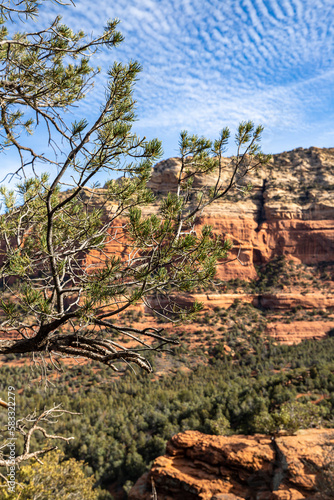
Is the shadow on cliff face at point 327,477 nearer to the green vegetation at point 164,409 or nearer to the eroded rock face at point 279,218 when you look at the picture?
the green vegetation at point 164,409

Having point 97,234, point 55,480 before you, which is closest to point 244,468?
point 55,480

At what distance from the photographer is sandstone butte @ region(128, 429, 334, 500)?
27.8 ft

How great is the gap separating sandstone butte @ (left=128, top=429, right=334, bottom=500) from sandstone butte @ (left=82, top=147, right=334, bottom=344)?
33358 millimetres

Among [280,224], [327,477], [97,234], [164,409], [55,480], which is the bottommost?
[164,409]

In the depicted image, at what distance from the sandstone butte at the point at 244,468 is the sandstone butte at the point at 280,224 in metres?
33.4

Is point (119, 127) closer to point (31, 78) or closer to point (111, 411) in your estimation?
point (31, 78)

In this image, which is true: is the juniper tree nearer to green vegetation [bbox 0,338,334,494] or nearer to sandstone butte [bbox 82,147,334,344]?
green vegetation [bbox 0,338,334,494]

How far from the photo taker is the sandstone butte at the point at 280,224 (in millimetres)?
45812

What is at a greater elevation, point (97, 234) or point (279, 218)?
point (279, 218)

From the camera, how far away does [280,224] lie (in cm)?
5362

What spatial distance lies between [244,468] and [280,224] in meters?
48.5

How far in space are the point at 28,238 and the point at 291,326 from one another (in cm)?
4231

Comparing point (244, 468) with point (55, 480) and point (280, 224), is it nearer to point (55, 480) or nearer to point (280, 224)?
point (55, 480)

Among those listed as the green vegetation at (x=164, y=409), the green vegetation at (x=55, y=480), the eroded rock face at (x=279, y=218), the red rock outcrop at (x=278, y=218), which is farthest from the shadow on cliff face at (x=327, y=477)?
the eroded rock face at (x=279, y=218)
